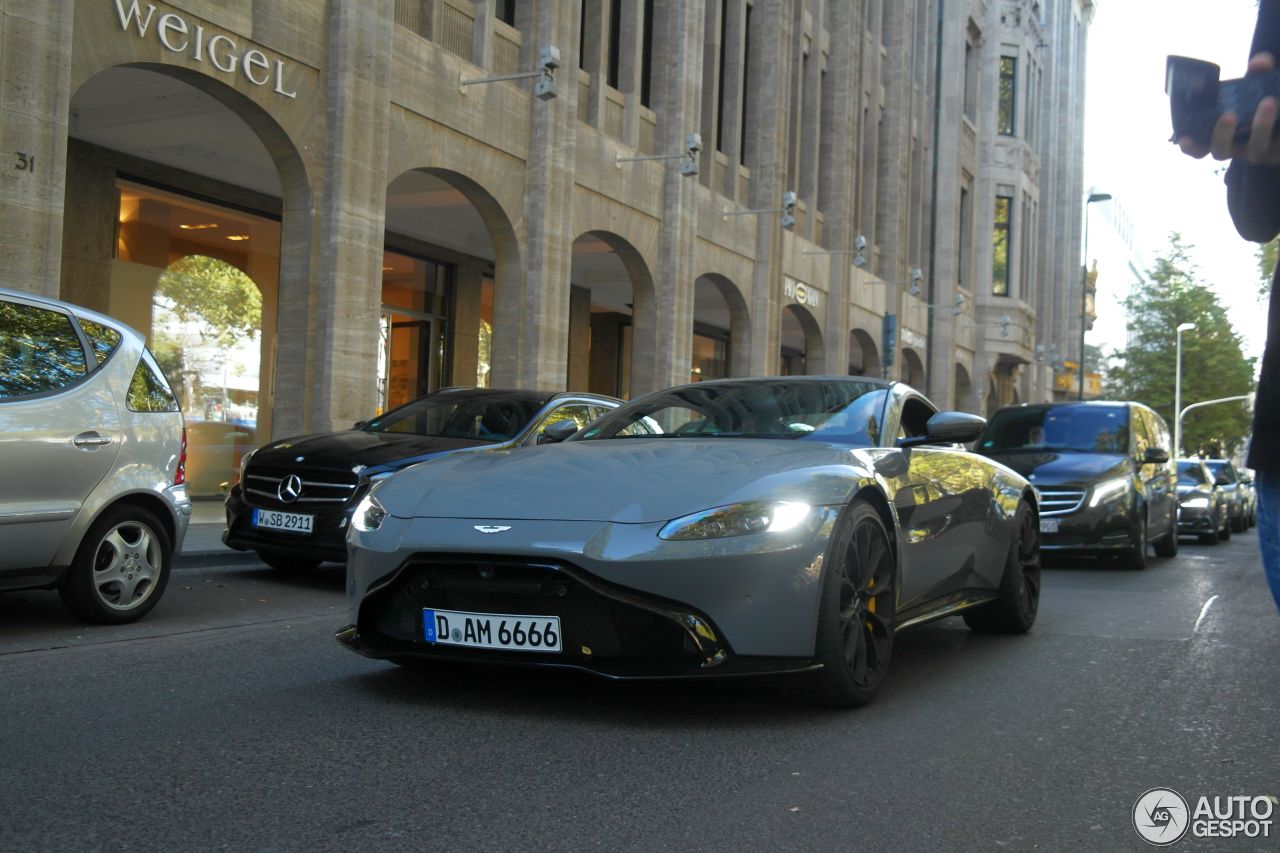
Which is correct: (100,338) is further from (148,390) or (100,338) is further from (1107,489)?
(1107,489)

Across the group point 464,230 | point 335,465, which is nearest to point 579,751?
point 335,465

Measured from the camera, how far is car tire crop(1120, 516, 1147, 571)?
1305 centimetres

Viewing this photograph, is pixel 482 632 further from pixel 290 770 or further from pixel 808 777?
pixel 808 777

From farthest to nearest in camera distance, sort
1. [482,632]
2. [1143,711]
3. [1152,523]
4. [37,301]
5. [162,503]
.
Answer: [1152,523], [162,503], [37,301], [1143,711], [482,632]

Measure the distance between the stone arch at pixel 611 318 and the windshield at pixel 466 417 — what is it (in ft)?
34.4

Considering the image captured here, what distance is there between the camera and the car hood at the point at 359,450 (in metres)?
8.85

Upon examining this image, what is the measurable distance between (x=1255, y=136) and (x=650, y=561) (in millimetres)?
2580

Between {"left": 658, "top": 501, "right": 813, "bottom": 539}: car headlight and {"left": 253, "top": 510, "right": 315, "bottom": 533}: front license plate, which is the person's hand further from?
{"left": 253, "top": 510, "right": 315, "bottom": 533}: front license plate

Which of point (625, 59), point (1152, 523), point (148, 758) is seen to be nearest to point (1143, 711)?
point (148, 758)

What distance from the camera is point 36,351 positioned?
630 centimetres

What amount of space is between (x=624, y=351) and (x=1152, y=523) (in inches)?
753

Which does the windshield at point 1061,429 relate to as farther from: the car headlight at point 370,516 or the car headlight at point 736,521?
the car headlight at point 370,516

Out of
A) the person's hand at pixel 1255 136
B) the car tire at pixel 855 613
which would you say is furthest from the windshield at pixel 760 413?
the person's hand at pixel 1255 136

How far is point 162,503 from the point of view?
6.91 metres
